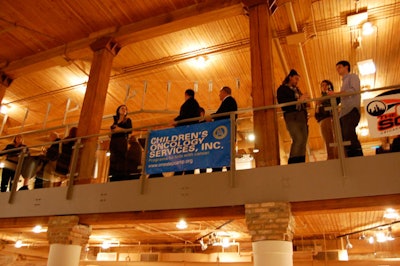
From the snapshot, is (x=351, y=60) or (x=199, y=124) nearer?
(x=199, y=124)

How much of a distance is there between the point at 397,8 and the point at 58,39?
26.2ft

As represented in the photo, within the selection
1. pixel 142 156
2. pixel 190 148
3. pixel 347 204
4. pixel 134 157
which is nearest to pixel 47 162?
pixel 134 157

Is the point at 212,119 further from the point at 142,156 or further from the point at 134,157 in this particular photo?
the point at 134,157

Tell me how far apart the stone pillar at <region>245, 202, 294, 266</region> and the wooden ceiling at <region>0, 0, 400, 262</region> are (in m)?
1.70

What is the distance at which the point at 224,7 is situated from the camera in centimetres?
741

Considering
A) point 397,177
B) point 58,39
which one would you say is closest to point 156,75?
point 58,39

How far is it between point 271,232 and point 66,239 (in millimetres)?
3404

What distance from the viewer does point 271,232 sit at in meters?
4.61

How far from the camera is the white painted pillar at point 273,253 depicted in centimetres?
448

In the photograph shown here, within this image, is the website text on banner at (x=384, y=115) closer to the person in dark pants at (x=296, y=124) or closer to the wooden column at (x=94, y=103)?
the person in dark pants at (x=296, y=124)

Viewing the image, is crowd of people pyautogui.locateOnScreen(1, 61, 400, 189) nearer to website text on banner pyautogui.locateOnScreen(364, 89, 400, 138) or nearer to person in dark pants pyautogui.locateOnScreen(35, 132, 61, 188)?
person in dark pants pyautogui.locateOnScreen(35, 132, 61, 188)

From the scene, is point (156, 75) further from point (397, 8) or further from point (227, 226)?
point (397, 8)

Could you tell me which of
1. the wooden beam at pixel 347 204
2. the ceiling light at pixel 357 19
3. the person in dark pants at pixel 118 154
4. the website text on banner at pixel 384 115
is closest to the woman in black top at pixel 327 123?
the website text on banner at pixel 384 115

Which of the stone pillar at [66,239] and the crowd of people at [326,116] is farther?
the stone pillar at [66,239]
